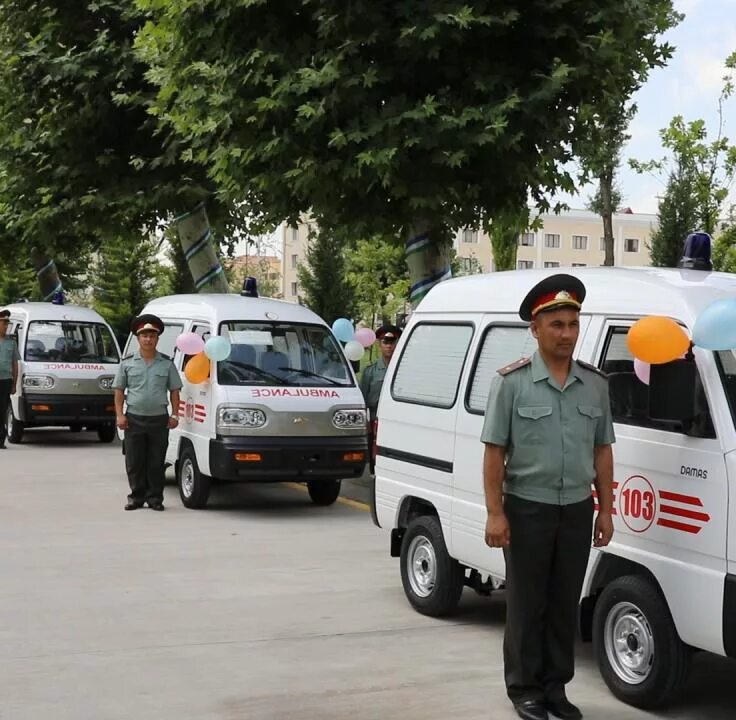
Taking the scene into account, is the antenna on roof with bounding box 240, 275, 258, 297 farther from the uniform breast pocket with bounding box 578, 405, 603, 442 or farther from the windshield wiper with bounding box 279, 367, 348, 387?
the uniform breast pocket with bounding box 578, 405, 603, 442

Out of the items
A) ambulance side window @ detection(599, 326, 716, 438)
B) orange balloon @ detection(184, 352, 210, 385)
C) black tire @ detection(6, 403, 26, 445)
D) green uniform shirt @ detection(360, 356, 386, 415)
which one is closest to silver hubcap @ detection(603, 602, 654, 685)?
ambulance side window @ detection(599, 326, 716, 438)

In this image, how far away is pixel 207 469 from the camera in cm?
1179

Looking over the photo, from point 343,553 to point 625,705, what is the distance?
171 inches

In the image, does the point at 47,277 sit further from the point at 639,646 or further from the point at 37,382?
the point at 639,646

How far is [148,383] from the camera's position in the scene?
11938mm

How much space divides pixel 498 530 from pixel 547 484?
11.6 inches

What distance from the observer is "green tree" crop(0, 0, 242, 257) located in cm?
1856

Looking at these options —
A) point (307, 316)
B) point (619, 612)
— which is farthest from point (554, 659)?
point (307, 316)

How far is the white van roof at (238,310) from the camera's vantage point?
489 inches

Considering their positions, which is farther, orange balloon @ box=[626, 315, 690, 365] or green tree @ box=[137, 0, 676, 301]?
green tree @ box=[137, 0, 676, 301]

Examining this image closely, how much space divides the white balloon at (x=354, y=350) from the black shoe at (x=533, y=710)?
26.7 ft

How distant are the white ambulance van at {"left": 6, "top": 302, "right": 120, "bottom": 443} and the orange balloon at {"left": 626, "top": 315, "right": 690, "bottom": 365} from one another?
14112mm

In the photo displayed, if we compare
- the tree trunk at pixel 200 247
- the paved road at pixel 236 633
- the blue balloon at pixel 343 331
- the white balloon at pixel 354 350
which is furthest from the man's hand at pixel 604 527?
the tree trunk at pixel 200 247

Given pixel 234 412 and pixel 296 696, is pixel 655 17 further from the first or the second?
pixel 296 696
